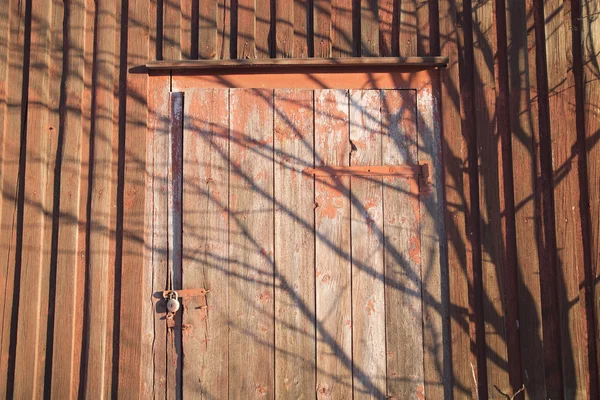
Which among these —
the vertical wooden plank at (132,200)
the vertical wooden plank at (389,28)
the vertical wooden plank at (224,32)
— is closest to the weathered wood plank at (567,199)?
the vertical wooden plank at (389,28)

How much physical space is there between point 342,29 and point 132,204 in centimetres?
178

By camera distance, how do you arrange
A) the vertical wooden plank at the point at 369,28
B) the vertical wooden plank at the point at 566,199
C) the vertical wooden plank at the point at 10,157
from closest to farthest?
the vertical wooden plank at the point at 566,199, the vertical wooden plank at the point at 10,157, the vertical wooden plank at the point at 369,28

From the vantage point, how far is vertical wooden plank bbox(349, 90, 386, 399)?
325 cm

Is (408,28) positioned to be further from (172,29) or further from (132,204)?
(132,204)

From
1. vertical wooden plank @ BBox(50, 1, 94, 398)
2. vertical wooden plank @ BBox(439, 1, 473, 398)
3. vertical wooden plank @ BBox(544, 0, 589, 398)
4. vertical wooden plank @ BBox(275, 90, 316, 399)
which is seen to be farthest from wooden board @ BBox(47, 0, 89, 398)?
vertical wooden plank @ BBox(544, 0, 589, 398)

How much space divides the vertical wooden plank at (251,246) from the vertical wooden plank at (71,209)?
3.16 ft

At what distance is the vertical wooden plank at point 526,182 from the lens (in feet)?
10.5

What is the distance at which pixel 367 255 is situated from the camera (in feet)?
10.9

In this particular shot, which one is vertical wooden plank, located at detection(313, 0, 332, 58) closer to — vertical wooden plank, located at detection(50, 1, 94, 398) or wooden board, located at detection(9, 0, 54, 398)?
vertical wooden plank, located at detection(50, 1, 94, 398)

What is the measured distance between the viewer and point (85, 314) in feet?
10.9

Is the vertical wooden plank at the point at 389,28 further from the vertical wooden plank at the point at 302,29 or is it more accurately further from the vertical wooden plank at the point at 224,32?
the vertical wooden plank at the point at 224,32

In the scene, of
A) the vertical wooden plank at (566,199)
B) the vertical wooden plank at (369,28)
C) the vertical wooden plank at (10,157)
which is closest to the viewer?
the vertical wooden plank at (566,199)

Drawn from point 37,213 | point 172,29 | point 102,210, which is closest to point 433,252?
point 102,210

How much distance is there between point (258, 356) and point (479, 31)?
2.52 metres
